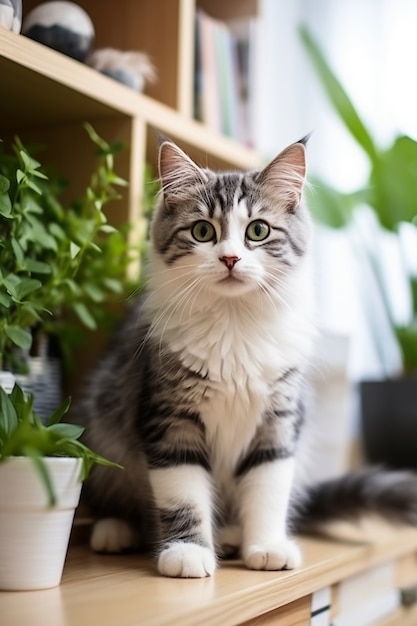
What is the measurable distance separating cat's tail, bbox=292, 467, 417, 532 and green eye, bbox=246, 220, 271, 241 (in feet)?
1.87

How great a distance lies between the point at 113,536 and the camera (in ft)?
4.31

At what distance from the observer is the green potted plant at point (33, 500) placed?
3.12 ft

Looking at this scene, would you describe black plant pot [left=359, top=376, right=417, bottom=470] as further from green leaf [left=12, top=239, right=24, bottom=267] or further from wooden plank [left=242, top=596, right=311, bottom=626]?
green leaf [left=12, top=239, right=24, bottom=267]

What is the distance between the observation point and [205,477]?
1.25 metres

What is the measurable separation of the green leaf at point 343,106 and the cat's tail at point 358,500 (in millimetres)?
913

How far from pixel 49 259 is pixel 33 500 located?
56 cm

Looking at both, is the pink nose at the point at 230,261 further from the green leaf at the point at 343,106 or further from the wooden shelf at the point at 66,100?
the green leaf at the point at 343,106

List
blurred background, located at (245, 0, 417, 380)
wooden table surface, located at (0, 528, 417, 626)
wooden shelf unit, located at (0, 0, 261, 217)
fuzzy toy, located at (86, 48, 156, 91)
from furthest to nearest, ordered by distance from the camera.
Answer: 1. blurred background, located at (245, 0, 417, 380)
2. fuzzy toy, located at (86, 48, 156, 91)
3. wooden shelf unit, located at (0, 0, 261, 217)
4. wooden table surface, located at (0, 528, 417, 626)

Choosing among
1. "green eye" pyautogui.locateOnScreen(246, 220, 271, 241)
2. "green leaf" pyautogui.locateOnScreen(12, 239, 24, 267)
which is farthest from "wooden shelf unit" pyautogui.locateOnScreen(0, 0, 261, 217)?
"green eye" pyautogui.locateOnScreen(246, 220, 271, 241)

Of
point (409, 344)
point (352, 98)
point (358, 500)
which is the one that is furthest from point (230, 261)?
point (352, 98)

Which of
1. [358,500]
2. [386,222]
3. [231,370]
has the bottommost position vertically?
[358,500]

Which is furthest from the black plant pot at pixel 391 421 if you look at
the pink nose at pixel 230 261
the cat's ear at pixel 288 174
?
the pink nose at pixel 230 261

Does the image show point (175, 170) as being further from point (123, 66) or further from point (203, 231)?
point (123, 66)

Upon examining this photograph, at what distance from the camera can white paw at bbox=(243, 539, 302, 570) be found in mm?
1163
